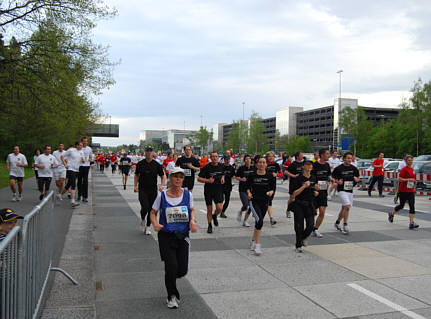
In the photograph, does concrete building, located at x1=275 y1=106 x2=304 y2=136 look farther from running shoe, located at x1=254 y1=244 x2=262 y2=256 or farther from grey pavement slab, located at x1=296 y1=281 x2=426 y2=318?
grey pavement slab, located at x1=296 y1=281 x2=426 y2=318

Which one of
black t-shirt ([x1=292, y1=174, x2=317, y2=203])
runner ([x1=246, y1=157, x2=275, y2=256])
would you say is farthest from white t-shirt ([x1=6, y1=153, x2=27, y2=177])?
black t-shirt ([x1=292, y1=174, x2=317, y2=203])

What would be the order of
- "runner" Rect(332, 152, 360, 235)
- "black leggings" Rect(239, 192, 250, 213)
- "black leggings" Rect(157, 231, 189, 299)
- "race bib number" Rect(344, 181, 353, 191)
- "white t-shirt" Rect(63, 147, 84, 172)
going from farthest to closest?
"white t-shirt" Rect(63, 147, 84, 172) → "black leggings" Rect(239, 192, 250, 213) → "race bib number" Rect(344, 181, 353, 191) → "runner" Rect(332, 152, 360, 235) → "black leggings" Rect(157, 231, 189, 299)

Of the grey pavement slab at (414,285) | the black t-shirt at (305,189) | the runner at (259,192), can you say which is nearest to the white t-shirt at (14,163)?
the runner at (259,192)

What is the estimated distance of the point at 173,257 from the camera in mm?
4645

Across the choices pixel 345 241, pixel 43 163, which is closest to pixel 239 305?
pixel 345 241

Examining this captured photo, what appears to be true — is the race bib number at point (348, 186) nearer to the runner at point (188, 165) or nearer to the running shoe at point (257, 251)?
the running shoe at point (257, 251)

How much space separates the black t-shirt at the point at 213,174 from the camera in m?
9.31

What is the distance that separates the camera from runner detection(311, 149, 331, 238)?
28.9 ft

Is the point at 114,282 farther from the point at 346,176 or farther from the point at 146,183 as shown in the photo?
the point at 346,176

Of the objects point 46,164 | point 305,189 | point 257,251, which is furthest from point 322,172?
point 46,164

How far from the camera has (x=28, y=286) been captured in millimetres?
3584

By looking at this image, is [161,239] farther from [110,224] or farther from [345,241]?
[110,224]

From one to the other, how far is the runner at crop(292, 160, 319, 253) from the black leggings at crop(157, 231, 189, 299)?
9.94 ft

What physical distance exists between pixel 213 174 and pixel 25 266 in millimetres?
6126
